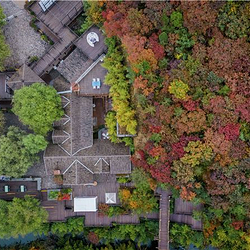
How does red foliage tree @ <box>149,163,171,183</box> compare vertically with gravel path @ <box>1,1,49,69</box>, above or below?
below

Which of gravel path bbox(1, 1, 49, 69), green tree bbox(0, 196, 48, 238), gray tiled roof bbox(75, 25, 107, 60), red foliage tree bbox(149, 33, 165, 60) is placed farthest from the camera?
gravel path bbox(1, 1, 49, 69)

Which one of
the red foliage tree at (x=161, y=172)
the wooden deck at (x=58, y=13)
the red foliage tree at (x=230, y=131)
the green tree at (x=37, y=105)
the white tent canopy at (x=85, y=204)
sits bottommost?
the white tent canopy at (x=85, y=204)

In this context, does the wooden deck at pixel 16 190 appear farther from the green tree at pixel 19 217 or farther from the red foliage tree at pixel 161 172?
the red foliage tree at pixel 161 172

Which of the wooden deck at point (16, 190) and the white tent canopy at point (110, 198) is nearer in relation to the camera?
the white tent canopy at point (110, 198)

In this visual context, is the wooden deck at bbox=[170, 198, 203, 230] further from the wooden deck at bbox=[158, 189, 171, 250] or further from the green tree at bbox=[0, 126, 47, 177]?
the green tree at bbox=[0, 126, 47, 177]

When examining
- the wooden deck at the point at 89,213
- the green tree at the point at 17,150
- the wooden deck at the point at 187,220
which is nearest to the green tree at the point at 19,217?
the wooden deck at the point at 89,213

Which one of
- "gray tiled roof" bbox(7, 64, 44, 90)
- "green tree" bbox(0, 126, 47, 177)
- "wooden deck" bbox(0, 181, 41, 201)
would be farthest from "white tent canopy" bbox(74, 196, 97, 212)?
"gray tiled roof" bbox(7, 64, 44, 90)
